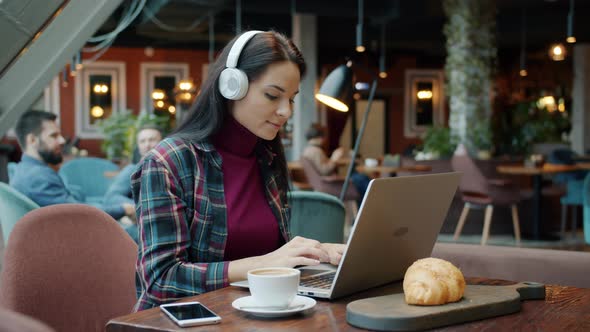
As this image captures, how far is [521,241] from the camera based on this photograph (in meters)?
8.40

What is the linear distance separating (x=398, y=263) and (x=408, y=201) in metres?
0.20

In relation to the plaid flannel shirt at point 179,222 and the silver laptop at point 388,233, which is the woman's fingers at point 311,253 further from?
the plaid flannel shirt at point 179,222

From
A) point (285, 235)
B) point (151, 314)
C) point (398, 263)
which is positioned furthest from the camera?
point (285, 235)

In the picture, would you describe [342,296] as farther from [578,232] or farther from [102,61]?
[102,61]

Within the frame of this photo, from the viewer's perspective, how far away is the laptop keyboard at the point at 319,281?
5.05ft

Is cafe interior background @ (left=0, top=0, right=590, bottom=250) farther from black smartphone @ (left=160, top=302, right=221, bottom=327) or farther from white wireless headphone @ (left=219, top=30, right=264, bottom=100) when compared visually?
black smartphone @ (left=160, top=302, right=221, bottom=327)

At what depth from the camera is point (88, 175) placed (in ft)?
25.8

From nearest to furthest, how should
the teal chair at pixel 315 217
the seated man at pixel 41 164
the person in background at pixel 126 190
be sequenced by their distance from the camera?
1. the teal chair at pixel 315 217
2. the seated man at pixel 41 164
3. the person in background at pixel 126 190

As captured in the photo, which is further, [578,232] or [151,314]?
[578,232]

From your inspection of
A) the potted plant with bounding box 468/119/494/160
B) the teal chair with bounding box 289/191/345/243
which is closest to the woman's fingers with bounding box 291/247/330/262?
the teal chair with bounding box 289/191/345/243

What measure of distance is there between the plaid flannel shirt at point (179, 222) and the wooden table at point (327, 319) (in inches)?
7.4

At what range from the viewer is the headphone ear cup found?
1.85 m

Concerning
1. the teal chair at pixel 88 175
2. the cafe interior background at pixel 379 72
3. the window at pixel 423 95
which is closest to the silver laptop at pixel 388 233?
the cafe interior background at pixel 379 72

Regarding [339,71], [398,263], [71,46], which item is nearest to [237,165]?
[398,263]
